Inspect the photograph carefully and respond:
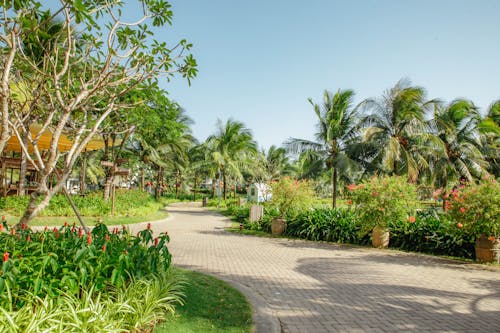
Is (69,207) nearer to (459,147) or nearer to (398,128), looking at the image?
(398,128)

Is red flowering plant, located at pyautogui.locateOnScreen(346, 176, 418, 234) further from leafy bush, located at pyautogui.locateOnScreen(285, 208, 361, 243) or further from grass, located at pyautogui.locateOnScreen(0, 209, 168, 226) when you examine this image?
grass, located at pyautogui.locateOnScreen(0, 209, 168, 226)

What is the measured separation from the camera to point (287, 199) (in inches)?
513

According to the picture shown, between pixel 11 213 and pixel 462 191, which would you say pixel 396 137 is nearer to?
pixel 462 191

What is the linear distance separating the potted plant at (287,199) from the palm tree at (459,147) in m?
12.7

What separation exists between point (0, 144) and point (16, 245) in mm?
1232

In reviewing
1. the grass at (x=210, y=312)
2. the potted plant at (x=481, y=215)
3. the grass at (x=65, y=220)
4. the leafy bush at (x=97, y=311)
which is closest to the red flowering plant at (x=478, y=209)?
the potted plant at (x=481, y=215)

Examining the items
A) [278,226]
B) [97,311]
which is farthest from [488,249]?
[97,311]

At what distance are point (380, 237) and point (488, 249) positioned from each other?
282 cm

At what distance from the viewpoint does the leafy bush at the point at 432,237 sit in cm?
905

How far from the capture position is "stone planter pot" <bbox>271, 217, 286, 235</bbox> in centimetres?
1294

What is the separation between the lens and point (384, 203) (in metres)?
10.1

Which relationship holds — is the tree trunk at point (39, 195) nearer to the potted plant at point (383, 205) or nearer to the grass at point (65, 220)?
the grass at point (65, 220)

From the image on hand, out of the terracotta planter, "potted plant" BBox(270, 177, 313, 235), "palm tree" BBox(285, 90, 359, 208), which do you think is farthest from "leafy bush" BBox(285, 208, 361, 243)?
"palm tree" BBox(285, 90, 359, 208)

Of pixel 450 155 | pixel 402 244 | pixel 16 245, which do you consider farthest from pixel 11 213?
pixel 450 155
